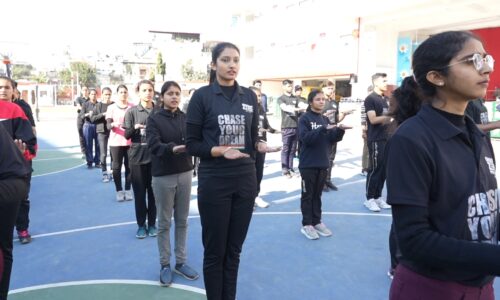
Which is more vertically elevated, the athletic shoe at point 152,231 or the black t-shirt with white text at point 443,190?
the black t-shirt with white text at point 443,190

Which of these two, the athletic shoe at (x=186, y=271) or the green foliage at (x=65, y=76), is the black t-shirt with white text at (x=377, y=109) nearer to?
the athletic shoe at (x=186, y=271)

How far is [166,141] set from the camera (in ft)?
13.2

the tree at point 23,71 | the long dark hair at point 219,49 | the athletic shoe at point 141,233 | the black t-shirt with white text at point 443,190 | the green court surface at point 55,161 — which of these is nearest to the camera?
the black t-shirt with white text at point 443,190

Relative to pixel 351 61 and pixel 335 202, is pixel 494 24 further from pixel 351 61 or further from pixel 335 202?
pixel 335 202

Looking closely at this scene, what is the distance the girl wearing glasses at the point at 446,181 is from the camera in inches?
53.1

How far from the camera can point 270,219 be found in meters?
5.81

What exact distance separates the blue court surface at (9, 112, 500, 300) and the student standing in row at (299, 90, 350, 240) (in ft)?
0.82

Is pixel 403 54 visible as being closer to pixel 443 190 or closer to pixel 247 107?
pixel 247 107

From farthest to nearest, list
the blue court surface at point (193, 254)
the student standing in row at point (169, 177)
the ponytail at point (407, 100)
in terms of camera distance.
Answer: the student standing in row at point (169, 177) < the blue court surface at point (193, 254) < the ponytail at point (407, 100)

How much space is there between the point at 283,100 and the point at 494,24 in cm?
1490

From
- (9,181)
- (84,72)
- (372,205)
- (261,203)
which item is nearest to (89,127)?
(261,203)

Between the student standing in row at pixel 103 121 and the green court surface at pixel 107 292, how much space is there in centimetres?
518

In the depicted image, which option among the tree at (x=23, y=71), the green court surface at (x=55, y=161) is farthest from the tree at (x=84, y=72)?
the green court surface at (x=55, y=161)

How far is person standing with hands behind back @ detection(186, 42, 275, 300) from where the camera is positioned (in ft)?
9.35
